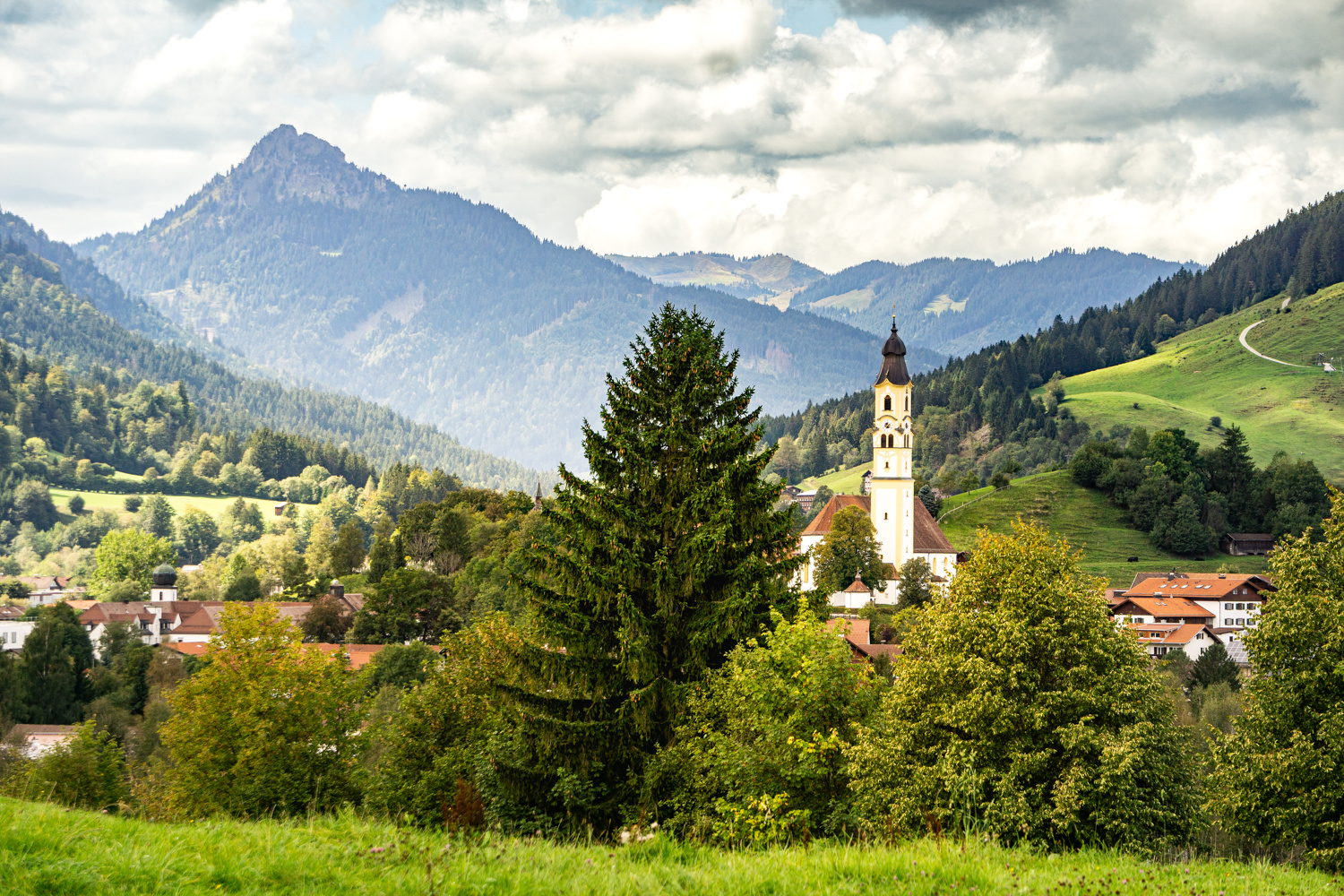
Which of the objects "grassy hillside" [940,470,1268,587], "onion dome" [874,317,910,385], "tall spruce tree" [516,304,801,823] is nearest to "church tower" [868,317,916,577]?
"onion dome" [874,317,910,385]

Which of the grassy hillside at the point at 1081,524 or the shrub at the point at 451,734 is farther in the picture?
the grassy hillside at the point at 1081,524

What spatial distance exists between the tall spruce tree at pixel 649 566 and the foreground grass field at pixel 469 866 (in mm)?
10396

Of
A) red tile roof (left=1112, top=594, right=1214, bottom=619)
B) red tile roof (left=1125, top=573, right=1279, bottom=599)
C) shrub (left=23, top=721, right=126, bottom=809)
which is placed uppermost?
red tile roof (left=1125, top=573, right=1279, bottom=599)

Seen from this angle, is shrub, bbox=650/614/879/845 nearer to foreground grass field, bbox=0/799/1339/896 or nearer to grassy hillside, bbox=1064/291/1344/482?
foreground grass field, bbox=0/799/1339/896

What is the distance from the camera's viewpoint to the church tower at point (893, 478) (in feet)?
373

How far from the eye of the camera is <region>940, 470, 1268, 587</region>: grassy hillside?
Answer: 391 feet

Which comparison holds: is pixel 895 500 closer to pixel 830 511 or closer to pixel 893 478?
pixel 893 478

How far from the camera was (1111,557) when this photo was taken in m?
121

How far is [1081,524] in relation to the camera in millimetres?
129125

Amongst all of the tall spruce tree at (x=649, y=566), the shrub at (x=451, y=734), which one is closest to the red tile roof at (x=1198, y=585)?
the shrub at (x=451, y=734)

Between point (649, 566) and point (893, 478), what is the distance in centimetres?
9784

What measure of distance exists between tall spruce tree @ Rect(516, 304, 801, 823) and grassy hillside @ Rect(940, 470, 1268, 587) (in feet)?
320

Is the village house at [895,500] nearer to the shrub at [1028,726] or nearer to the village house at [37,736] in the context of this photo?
the village house at [37,736]

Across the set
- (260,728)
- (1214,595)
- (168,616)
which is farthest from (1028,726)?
(168,616)
